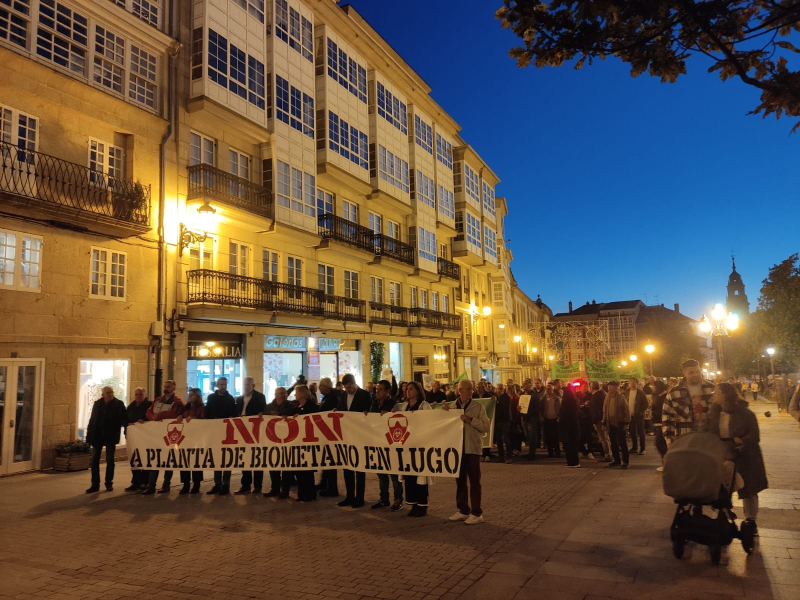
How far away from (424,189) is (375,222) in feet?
18.2

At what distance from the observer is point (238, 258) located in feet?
69.8

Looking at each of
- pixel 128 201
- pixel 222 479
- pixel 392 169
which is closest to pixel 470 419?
pixel 222 479

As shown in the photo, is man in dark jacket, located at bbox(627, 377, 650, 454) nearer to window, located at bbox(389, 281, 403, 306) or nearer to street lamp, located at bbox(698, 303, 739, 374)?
street lamp, located at bbox(698, 303, 739, 374)

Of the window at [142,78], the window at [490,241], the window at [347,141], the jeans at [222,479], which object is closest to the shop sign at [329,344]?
the window at [347,141]

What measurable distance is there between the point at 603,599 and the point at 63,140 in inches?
642

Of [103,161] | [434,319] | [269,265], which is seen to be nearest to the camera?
[103,161]

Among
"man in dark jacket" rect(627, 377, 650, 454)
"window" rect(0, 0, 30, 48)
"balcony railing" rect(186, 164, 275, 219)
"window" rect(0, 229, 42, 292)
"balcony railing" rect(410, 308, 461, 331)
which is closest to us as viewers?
"window" rect(0, 229, 42, 292)

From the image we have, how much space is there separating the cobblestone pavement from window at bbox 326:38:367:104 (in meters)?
21.2

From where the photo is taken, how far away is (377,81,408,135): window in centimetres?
3134

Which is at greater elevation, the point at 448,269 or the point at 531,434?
the point at 448,269

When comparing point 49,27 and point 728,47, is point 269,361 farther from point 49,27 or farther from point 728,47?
point 728,47

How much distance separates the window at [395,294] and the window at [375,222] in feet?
9.84

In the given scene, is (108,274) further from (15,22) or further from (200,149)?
(15,22)

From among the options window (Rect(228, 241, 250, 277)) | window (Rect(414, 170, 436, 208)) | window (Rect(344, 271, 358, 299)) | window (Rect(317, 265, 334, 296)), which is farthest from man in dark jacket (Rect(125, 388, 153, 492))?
window (Rect(414, 170, 436, 208))
